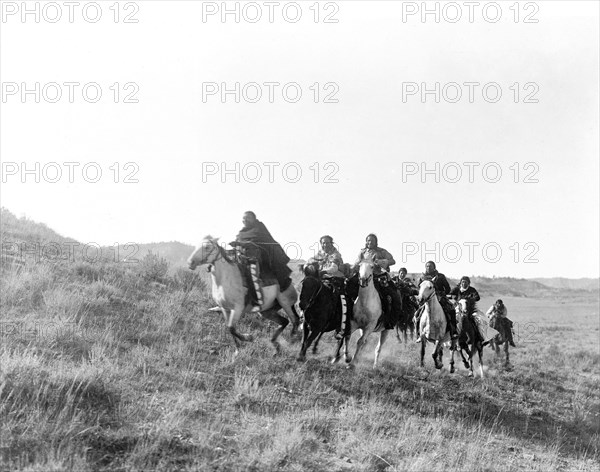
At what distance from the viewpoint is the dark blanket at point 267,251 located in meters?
9.53

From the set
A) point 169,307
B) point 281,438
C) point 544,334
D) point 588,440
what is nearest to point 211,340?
point 169,307

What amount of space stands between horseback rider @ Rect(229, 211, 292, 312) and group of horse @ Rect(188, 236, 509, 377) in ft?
0.53

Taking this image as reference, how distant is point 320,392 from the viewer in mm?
10125

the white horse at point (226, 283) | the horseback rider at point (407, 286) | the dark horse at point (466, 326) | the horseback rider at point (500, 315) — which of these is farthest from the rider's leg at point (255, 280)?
the horseback rider at point (500, 315)

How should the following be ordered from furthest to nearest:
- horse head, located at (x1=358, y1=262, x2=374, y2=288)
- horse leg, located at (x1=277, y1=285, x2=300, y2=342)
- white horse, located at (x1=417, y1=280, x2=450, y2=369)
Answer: white horse, located at (x1=417, y1=280, x2=450, y2=369), horse head, located at (x1=358, y1=262, x2=374, y2=288), horse leg, located at (x1=277, y1=285, x2=300, y2=342)

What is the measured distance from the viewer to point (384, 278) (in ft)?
42.7

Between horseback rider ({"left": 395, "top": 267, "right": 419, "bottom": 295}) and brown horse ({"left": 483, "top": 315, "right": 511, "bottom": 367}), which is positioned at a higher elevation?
horseback rider ({"left": 395, "top": 267, "right": 419, "bottom": 295})

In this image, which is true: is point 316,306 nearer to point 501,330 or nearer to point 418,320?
→ point 418,320

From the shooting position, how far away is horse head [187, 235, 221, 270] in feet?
26.9

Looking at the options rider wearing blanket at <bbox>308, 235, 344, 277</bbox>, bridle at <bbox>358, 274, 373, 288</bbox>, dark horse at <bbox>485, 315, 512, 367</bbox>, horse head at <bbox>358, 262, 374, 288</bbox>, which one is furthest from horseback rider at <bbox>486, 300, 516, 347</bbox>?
rider wearing blanket at <bbox>308, 235, 344, 277</bbox>

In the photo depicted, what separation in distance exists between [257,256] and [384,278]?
4.81m

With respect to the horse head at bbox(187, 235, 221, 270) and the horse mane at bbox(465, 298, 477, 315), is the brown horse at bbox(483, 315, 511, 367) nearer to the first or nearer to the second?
the horse mane at bbox(465, 298, 477, 315)

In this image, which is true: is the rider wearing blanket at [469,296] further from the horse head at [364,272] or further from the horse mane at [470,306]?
the horse head at [364,272]

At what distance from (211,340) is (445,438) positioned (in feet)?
19.1
